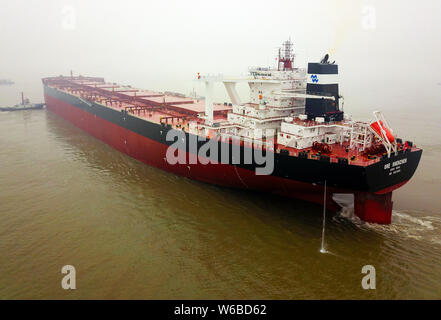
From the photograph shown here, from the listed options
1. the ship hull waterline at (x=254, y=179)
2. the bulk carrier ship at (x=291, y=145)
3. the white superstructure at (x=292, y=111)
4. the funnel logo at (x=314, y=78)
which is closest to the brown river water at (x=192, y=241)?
the ship hull waterline at (x=254, y=179)

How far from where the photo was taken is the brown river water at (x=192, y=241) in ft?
36.8

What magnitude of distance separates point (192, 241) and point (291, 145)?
288 inches

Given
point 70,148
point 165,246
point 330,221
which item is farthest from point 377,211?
point 70,148

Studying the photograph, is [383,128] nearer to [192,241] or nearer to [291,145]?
[291,145]

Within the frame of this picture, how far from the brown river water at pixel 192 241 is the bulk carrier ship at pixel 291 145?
3.97ft

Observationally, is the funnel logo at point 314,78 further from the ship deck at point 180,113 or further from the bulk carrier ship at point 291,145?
the ship deck at point 180,113

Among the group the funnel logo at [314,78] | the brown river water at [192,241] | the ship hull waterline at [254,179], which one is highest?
the funnel logo at [314,78]

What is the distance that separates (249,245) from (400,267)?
5.81 metres

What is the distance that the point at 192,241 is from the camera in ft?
46.4

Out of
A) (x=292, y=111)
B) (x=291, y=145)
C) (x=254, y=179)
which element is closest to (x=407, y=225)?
(x=291, y=145)

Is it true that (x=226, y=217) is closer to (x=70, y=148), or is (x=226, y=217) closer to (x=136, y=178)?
(x=136, y=178)

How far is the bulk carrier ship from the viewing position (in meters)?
15.0
